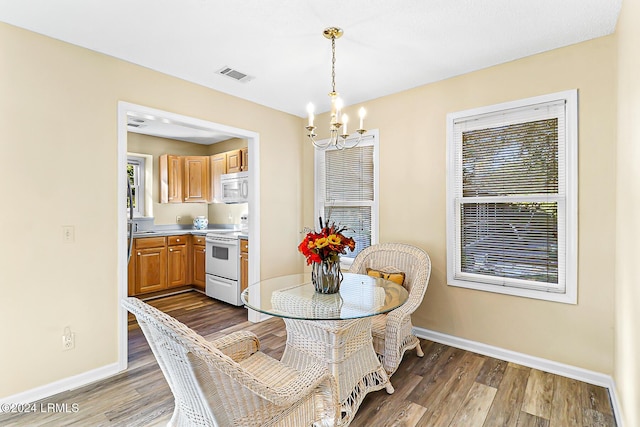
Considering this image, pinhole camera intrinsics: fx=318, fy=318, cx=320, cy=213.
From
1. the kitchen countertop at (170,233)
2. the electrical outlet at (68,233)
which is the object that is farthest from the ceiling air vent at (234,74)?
the kitchen countertop at (170,233)

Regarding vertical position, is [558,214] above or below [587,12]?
below

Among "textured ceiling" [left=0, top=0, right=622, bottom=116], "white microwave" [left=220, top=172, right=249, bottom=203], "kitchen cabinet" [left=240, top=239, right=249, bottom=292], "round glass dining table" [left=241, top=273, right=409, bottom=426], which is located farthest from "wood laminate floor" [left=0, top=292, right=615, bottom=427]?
"textured ceiling" [left=0, top=0, right=622, bottom=116]

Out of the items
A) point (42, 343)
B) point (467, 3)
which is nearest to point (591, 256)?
point (467, 3)

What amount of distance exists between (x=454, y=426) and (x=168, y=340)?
1.78 meters

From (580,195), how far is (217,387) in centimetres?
279

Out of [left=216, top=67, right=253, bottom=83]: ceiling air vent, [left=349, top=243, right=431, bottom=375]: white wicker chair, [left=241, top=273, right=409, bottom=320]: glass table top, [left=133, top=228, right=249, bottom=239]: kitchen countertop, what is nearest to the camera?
[left=241, top=273, right=409, bottom=320]: glass table top

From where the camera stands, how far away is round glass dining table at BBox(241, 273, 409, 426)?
1860 millimetres

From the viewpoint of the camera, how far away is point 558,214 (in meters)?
2.55

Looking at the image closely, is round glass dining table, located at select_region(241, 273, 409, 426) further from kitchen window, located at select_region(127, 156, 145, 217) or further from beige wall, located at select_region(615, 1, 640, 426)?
kitchen window, located at select_region(127, 156, 145, 217)

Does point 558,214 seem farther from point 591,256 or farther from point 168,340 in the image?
point 168,340

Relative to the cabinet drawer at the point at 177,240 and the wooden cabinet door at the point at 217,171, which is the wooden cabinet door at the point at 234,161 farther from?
the cabinet drawer at the point at 177,240

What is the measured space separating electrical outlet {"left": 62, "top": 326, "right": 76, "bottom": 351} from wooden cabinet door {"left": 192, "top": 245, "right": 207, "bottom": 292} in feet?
8.06

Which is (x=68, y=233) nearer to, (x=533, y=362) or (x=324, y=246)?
(x=324, y=246)

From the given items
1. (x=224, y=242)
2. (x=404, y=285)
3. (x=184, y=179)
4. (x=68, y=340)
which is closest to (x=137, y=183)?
(x=184, y=179)
